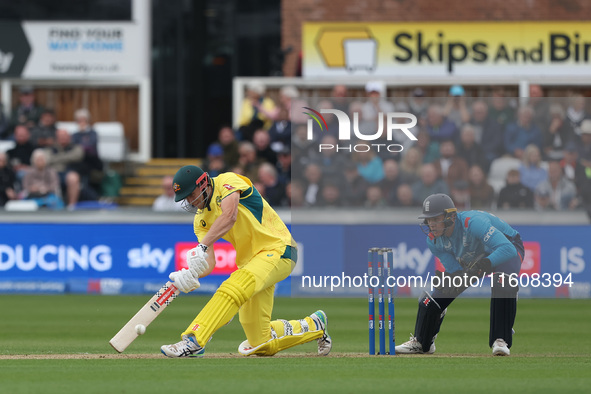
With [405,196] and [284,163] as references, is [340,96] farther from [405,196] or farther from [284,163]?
[405,196]

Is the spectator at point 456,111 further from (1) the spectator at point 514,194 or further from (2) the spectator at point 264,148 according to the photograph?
(2) the spectator at point 264,148

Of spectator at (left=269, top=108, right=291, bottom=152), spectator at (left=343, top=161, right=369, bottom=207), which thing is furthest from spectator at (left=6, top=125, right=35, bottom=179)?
spectator at (left=343, top=161, right=369, bottom=207)

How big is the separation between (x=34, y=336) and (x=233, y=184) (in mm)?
4072

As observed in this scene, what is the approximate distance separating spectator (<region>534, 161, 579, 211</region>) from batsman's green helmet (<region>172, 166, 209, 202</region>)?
21.8 feet

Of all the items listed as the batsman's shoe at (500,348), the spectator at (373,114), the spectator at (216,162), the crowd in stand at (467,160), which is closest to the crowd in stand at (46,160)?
the spectator at (216,162)

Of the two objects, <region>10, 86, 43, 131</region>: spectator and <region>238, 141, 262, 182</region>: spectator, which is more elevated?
<region>10, 86, 43, 131</region>: spectator

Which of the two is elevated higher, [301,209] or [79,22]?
[79,22]

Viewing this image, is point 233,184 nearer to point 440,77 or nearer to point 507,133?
point 507,133

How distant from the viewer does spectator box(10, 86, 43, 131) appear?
73.7 ft

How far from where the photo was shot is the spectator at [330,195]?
52.4ft

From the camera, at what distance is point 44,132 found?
21.9 meters

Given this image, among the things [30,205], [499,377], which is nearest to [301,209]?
[30,205]

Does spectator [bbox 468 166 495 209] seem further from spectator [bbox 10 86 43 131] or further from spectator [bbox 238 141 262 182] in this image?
spectator [bbox 10 86 43 131]

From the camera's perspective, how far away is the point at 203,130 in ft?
86.0
